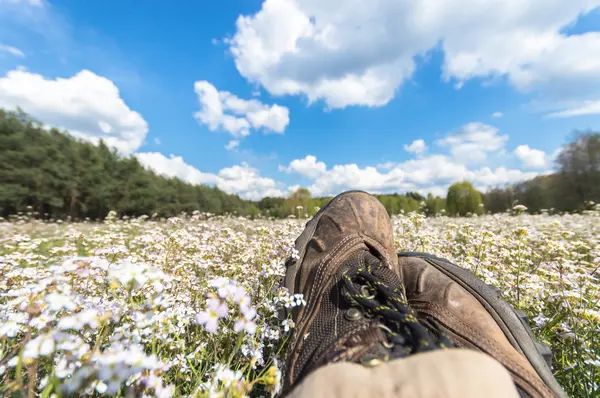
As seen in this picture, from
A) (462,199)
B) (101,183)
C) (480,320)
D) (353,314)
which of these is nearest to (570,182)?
(462,199)

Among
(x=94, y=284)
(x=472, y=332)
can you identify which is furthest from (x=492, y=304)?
(x=94, y=284)

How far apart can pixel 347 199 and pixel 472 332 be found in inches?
50.8

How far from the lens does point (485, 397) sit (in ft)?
2.56

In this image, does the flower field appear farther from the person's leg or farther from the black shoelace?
the black shoelace

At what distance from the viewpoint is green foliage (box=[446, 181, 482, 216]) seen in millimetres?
23498

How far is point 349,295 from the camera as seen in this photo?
1492 millimetres

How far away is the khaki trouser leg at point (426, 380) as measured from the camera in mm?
790

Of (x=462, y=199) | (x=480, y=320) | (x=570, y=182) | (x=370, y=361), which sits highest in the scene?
(x=570, y=182)

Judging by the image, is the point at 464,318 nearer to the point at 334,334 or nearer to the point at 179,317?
the point at 334,334

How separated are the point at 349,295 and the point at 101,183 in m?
25.5

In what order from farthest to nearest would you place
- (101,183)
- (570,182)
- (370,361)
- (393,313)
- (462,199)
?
(462,199) < (101,183) < (570,182) < (393,313) < (370,361)

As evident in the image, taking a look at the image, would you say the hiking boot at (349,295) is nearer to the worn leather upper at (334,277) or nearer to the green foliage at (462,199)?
the worn leather upper at (334,277)

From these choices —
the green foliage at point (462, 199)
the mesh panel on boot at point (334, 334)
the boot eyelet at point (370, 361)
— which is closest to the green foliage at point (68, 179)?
the green foliage at point (462, 199)

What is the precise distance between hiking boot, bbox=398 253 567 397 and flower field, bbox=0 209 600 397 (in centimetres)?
32
